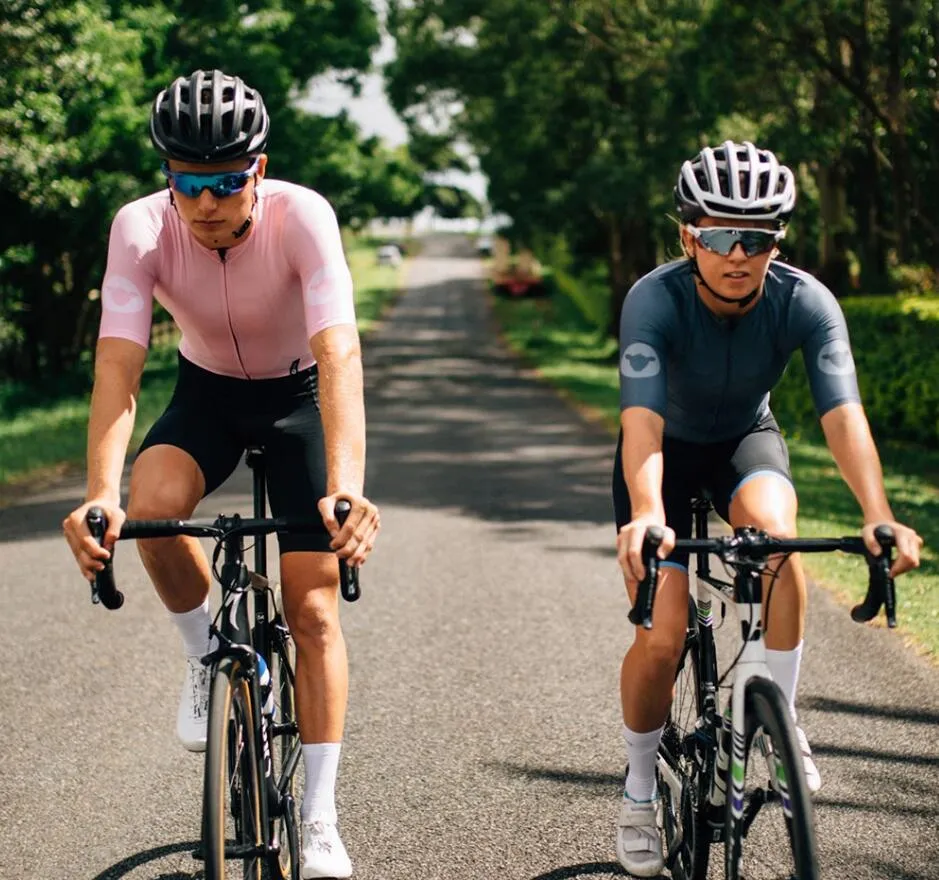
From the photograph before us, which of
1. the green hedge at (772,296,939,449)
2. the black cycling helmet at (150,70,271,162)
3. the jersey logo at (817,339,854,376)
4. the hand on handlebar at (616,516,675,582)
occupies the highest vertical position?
the black cycling helmet at (150,70,271,162)

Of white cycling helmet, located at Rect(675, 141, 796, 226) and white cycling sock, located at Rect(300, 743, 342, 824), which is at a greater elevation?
white cycling helmet, located at Rect(675, 141, 796, 226)

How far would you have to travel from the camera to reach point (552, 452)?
16641mm

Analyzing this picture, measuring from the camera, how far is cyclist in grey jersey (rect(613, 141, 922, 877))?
3.63 meters

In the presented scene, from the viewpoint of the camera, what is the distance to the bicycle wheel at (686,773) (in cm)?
374

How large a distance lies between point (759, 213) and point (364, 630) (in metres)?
4.51

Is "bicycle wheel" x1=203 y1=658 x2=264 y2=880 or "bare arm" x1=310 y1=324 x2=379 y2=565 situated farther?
"bare arm" x1=310 y1=324 x2=379 y2=565

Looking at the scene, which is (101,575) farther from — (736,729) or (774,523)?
(774,523)

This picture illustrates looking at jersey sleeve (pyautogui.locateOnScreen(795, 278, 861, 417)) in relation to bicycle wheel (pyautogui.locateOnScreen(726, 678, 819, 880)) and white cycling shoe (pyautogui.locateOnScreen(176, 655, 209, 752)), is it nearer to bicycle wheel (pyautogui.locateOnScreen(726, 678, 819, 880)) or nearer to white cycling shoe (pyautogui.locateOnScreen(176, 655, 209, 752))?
bicycle wheel (pyautogui.locateOnScreen(726, 678, 819, 880))

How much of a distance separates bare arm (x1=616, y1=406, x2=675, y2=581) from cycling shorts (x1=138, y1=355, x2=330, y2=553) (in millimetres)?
935

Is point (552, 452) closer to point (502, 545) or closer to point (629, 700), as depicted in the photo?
point (502, 545)

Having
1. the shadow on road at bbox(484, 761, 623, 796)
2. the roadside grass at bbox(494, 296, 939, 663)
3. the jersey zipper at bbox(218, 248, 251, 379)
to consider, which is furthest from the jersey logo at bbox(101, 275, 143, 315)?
the roadside grass at bbox(494, 296, 939, 663)

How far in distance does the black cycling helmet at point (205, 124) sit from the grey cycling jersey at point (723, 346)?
1.14 m

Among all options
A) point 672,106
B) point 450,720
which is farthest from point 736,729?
point 672,106

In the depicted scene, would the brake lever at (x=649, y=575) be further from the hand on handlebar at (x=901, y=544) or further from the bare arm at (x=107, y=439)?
the bare arm at (x=107, y=439)
